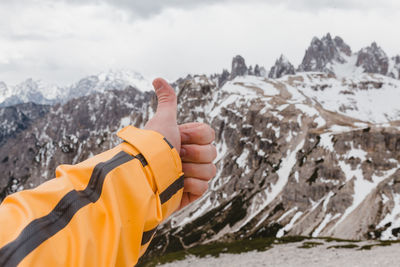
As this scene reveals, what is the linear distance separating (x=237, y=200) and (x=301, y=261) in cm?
13410

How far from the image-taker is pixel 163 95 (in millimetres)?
6176

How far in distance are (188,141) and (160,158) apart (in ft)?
4.98

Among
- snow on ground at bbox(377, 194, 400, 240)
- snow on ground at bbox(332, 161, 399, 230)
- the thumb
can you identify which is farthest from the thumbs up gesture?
snow on ground at bbox(332, 161, 399, 230)

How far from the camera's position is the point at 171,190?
478 cm

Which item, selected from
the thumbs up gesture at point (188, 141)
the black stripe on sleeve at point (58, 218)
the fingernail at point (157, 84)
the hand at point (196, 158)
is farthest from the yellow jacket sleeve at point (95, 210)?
the fingernail at point (157, 84)

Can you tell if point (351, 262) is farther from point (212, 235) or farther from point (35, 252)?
point (212, 235)

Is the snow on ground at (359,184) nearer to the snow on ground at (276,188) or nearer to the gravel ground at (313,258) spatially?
the snow on ground at (276,188)

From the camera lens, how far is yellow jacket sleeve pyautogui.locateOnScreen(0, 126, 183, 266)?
116 inches

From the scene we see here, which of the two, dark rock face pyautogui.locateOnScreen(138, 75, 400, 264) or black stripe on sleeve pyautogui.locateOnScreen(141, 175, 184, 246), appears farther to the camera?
dark rock face pyautogui.locateOnScreen(138, 75, 400, 264)

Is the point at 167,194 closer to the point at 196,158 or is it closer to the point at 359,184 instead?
the point at 196,158

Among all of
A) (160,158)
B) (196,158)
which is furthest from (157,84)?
(160,158)

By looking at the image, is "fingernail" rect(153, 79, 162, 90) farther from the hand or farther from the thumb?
the hand

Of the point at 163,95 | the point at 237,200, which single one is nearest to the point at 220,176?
the point at 237,200

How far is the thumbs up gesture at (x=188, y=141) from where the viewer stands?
5641mm
